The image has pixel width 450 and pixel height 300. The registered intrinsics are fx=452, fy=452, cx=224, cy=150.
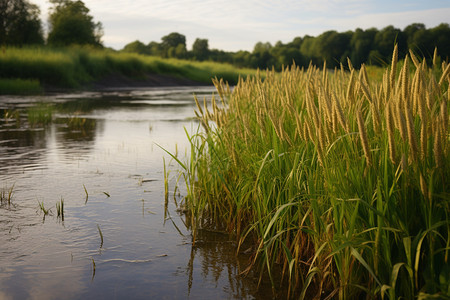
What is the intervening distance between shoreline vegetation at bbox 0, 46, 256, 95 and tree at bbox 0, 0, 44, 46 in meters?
7.24

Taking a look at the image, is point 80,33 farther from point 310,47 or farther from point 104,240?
point 104,240

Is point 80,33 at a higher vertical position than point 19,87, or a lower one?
higher

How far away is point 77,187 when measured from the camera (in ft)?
14.4

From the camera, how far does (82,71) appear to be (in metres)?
23.8

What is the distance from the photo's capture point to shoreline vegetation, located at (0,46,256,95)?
61.5 ft

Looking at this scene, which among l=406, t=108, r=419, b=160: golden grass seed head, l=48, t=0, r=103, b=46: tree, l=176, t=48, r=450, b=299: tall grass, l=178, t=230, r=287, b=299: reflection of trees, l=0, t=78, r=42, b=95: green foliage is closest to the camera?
l=406, t=108, r=419, b=160: golden grass seed head

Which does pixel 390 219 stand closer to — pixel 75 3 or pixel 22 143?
pixel 22 143

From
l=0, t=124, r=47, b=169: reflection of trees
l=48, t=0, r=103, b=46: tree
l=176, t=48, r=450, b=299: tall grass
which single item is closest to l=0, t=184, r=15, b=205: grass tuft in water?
l=0, t=124, r=47, b=169: reflection of trees

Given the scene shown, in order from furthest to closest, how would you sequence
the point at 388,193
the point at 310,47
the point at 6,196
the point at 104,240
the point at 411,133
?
the point at 310,47
the point at 6,196
the point at 104,240
the point at 388,193
the point at 411,133

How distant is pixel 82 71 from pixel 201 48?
6241 centimetres

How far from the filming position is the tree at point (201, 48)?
80787 mm

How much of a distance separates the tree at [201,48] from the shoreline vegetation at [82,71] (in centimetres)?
4250

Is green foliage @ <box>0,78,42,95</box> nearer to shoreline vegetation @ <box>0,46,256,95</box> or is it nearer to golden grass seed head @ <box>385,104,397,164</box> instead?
shoreline vegetation @ <box>0,46,256,95</box>

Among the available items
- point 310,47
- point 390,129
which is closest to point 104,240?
point 390,129
